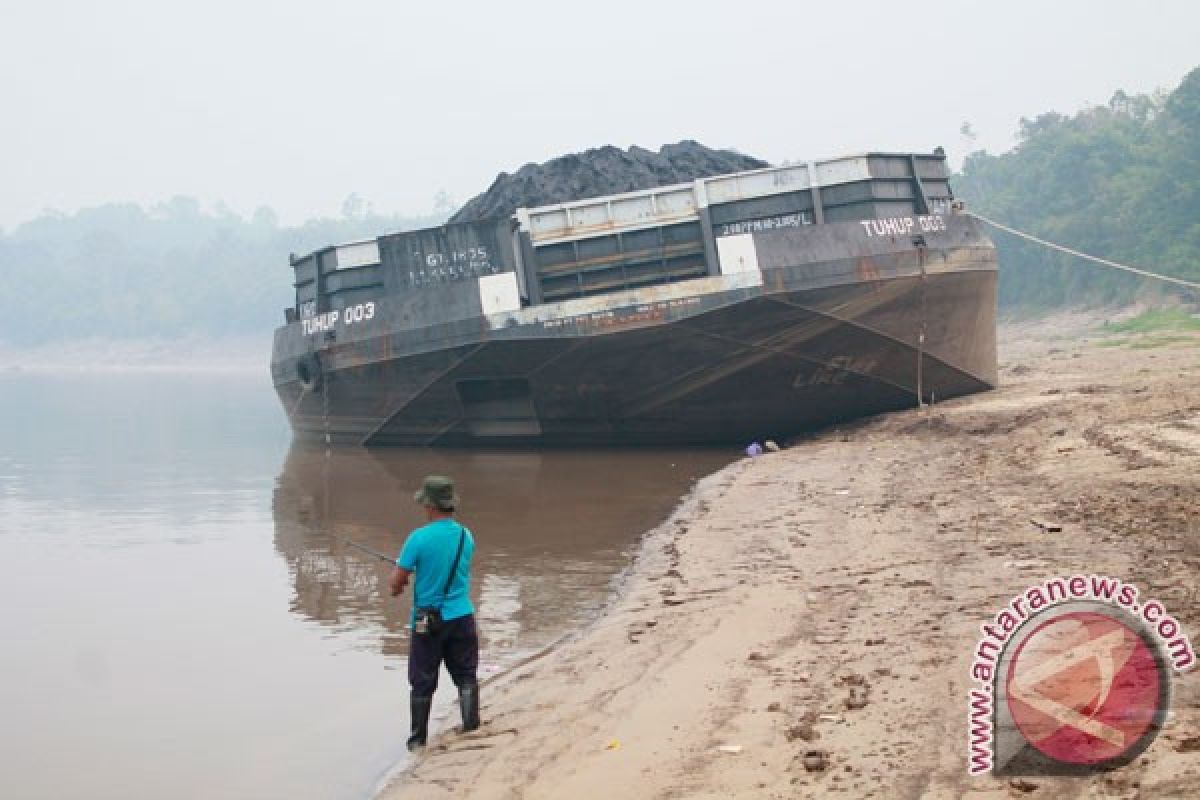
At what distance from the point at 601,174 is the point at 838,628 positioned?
612 inches

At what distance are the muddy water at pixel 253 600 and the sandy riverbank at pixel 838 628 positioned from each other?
692 millimetres

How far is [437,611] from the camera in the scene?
5961mm

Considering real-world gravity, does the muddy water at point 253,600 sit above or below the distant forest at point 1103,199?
below

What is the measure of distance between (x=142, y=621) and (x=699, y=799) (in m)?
6.06

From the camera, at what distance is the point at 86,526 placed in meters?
14.1

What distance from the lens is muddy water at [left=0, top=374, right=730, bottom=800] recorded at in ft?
20.4

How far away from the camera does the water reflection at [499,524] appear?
895cm

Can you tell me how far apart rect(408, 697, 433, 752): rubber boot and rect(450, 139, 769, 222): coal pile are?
1501 cm

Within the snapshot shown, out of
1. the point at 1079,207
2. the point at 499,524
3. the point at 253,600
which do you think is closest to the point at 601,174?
the point at 499,524

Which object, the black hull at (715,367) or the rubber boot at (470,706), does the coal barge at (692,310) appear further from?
the rubber boot at (470,706)

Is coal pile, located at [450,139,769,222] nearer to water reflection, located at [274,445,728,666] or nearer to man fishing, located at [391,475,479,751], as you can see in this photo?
water reflection, located at [274,445,728,666]

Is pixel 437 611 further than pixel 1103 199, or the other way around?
pixel 1103 199

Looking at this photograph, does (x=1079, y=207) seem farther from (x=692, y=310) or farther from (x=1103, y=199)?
(x=692, y=310)

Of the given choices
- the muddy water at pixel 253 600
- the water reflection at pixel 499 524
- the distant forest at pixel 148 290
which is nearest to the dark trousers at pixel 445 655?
the muddy water at pixel 253 600
